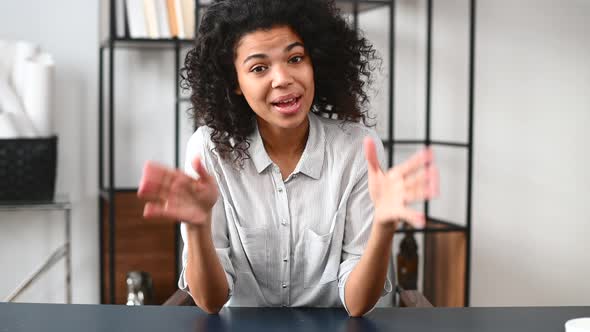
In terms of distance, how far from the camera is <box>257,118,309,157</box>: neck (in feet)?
6.10

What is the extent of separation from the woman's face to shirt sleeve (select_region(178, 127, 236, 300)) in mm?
147

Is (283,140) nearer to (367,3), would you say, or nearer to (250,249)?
(250,249)

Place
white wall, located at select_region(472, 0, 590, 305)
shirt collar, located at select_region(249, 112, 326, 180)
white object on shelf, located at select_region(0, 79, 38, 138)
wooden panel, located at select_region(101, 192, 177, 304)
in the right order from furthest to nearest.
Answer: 1. white wall, located at select_region(472, 0, 590, 305)
2. wooden panel, located at select_region(101, 192, 177, 304)
3. white object on shelf, located at select_region(0, 79, 38, 138)
4. shirt collar, located at select_region(249, 112, 326, 180)

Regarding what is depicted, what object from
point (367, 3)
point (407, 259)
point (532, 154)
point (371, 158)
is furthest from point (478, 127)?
point (371, 158)

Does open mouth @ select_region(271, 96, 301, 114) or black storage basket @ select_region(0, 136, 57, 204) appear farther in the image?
black storage basket @ select_region(0, 136, 57, 204)

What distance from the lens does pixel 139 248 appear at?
330 cm

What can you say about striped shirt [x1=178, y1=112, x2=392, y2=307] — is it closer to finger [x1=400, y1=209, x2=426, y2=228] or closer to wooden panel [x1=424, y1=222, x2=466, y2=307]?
finger [x1=400, y1=209, x2=426, y2=228]

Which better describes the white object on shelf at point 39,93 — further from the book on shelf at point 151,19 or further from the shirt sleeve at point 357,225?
the shirt sleeve at point 357,225

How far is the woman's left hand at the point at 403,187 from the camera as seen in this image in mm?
1276

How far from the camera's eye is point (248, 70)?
1.75 metres

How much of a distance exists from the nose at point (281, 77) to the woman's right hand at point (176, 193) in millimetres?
382

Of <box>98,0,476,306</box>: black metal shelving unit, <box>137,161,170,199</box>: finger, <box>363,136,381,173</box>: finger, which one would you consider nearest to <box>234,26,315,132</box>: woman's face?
<box>363,136,381,173</box>: finger

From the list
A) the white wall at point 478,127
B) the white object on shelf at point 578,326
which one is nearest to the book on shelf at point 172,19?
the white wall at point 478,127

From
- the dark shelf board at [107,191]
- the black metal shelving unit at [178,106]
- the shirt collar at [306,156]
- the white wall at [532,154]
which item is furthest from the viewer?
the white wall at [532,154]
